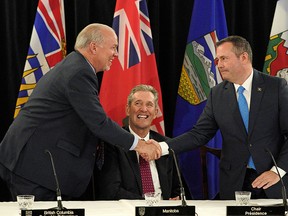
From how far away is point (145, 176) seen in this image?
4.30 metres

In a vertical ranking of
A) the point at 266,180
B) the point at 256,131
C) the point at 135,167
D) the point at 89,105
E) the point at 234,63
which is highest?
the point at 234,63

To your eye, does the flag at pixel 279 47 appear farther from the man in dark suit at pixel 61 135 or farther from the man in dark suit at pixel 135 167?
the man in dark suit at pixel 61 135

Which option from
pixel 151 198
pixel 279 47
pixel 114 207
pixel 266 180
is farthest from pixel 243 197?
pixel 279 47

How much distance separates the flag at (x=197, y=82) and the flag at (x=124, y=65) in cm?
28

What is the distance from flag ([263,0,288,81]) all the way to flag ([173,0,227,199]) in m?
0.46

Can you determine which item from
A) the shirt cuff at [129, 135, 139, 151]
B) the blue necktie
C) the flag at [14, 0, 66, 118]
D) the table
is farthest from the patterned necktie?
the flag at [14, 0, 66, 118]

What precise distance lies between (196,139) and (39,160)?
1.28 m

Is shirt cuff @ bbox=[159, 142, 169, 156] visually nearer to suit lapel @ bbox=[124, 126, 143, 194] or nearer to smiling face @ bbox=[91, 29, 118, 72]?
suit lapel @ bbox=[124, 126, 143, 194]

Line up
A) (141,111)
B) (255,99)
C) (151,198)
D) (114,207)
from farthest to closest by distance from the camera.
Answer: (141,111) → (255,99) → (114,207) → (151,198)

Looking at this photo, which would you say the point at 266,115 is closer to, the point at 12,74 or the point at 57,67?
the point at 57,67

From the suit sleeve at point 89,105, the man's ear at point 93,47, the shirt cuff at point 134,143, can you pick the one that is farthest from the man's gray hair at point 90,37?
the shirt cuff at point 134,143

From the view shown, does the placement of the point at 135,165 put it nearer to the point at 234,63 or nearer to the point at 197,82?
the point at 234,63

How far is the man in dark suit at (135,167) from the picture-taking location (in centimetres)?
419

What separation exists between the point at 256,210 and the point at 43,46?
108 inches
